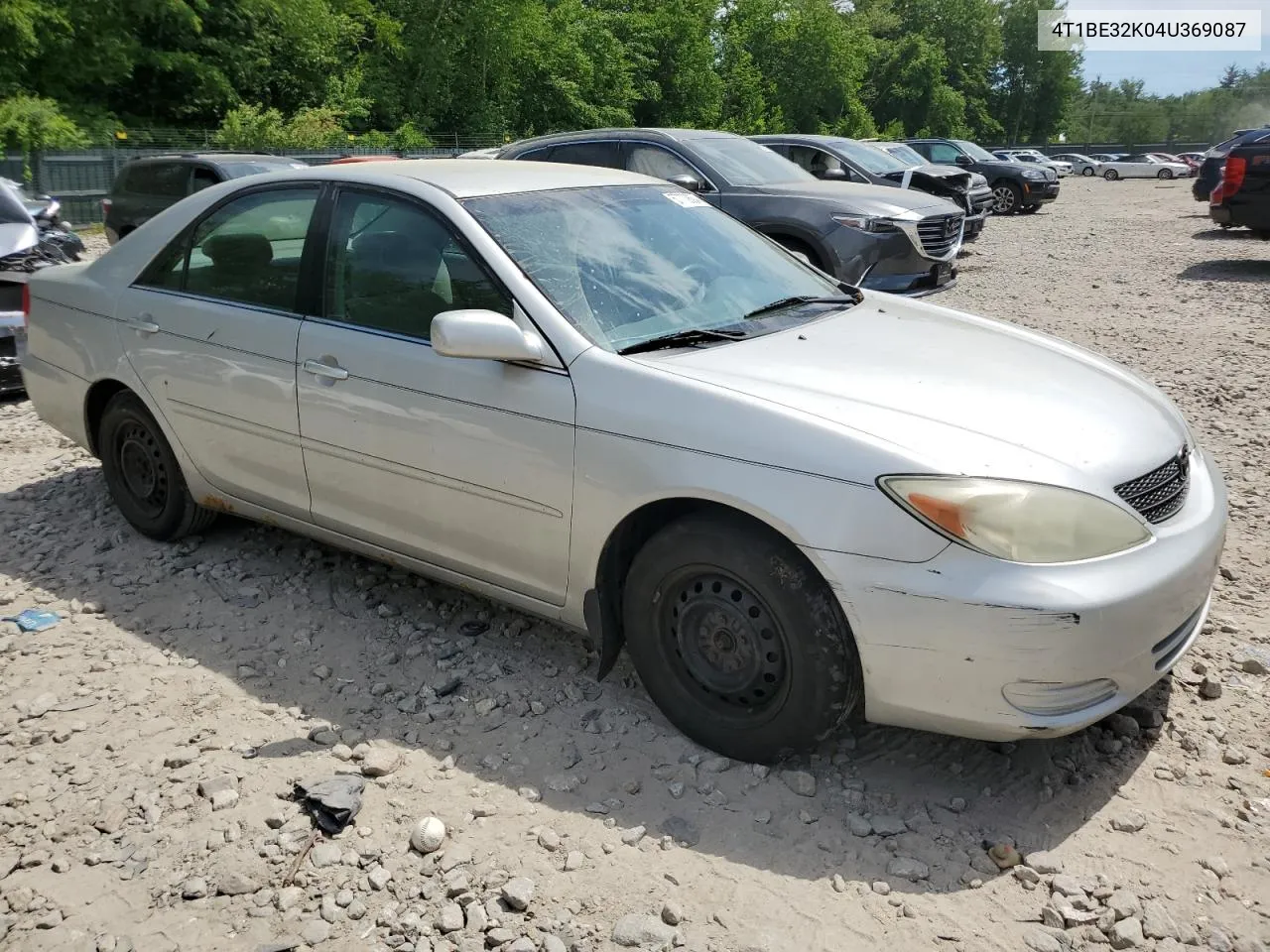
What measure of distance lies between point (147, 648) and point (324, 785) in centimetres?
127

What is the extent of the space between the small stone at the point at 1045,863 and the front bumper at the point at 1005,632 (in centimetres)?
30

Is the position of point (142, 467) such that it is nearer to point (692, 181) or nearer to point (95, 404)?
point (95, 404)

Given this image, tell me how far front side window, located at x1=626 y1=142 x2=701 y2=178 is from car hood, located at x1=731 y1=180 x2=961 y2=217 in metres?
0.61

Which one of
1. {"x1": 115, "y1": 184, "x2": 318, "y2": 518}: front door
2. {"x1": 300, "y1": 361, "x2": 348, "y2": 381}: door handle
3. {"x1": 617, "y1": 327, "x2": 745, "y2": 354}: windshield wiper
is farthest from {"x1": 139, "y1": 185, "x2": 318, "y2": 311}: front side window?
{"x1": 617, "y1": 327, "x2": 745, "y2": 354}: windshield wiper

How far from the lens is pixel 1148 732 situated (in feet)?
10.9

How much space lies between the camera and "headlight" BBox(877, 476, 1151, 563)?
2.71 metres

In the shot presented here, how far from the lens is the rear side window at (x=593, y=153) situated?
10655 millimetres

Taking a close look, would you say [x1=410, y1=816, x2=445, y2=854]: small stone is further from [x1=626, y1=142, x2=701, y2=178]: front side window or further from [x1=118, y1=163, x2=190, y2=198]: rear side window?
[x1=118, y1=163, x2=190, y2=198]: rear side window

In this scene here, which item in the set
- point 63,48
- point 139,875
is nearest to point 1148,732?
point 139,875

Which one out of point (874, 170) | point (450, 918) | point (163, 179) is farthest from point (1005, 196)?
point (450, 918)

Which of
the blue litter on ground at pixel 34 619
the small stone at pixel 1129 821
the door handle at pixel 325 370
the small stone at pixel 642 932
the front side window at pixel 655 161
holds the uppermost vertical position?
the front side window at pixel 655 161

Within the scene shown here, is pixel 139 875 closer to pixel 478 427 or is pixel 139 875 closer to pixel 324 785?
pixel 324 785

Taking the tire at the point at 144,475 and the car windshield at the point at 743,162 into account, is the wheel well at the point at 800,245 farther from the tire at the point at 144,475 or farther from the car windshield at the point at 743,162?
the tire at the point at 144,475

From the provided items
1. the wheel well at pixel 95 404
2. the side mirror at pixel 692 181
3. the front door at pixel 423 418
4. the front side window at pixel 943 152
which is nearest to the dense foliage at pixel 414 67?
the front side window at pixel 943 152
